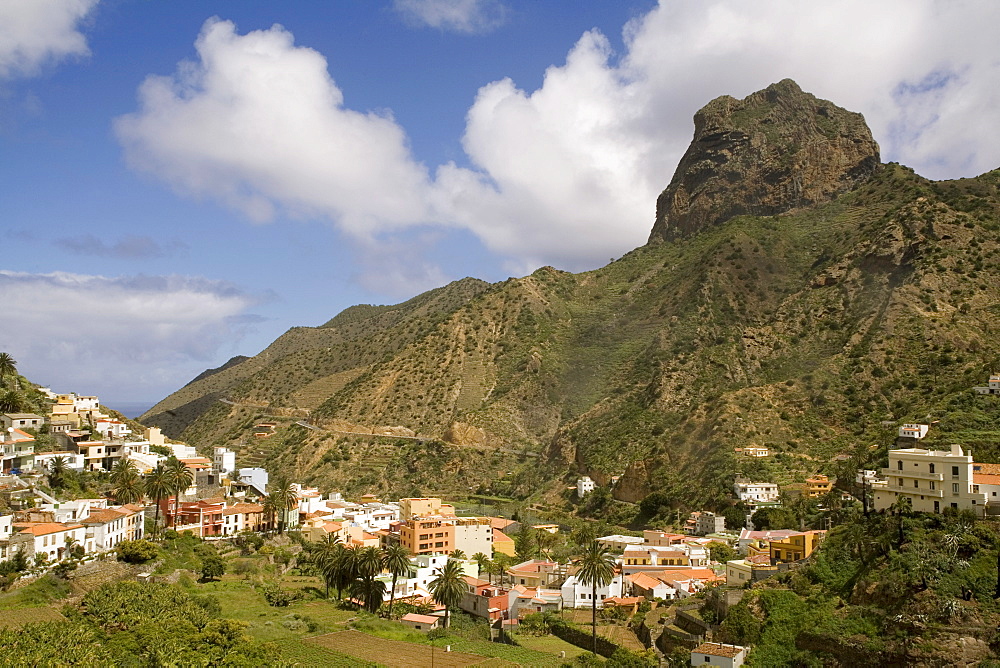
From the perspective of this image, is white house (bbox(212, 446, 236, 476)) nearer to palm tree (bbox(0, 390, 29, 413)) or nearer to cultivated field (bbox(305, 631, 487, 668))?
palm tree (bbox(0, 390, 29, 413))

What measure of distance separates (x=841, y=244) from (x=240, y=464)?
79367 millimetres

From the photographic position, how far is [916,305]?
7725 cm

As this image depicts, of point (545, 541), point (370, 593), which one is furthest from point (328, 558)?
point (545, 541)

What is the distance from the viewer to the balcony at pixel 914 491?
34.5 metres

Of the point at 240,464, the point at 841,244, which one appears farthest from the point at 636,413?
the point at 240,464

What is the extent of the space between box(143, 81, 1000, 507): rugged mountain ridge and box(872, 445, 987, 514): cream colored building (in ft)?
26.8

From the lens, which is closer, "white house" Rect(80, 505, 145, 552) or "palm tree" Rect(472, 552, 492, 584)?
"white house" Rect(80, 505, 145, 552)

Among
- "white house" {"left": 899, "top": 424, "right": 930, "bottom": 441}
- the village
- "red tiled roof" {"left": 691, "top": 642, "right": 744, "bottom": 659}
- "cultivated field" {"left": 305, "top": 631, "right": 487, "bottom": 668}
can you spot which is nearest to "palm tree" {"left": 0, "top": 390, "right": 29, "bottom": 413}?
the village

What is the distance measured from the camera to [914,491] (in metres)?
35.8

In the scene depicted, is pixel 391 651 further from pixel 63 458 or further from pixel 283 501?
pixel 63 458

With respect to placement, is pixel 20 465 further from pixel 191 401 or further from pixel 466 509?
pixel 191 401

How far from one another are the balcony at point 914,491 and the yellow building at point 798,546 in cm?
491

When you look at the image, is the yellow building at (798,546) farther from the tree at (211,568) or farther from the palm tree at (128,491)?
the palm tree at (128,491)

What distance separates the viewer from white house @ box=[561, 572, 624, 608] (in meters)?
42.2
